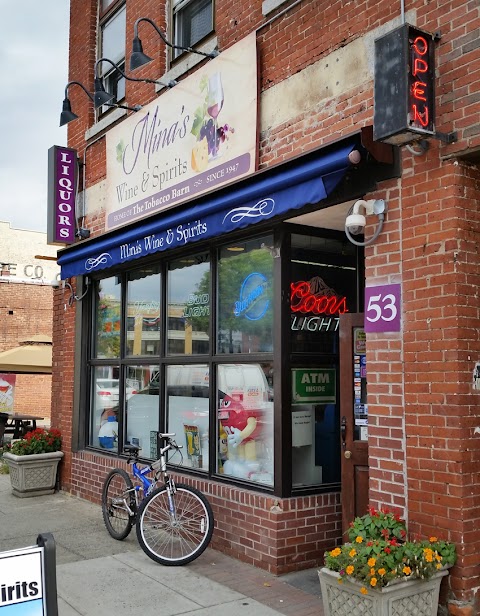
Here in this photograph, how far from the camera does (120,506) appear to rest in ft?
23.2

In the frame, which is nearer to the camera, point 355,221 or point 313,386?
point 355,221

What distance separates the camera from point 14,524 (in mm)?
7934

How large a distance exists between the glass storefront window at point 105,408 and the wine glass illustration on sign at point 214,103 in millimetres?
3679

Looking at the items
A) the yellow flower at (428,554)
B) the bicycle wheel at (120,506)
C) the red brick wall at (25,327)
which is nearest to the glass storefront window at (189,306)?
the bicycle wheel at (120,506)

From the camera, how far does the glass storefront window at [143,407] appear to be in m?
8.27

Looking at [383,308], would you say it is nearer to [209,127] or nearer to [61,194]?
[209,127]

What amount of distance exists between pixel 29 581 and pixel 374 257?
3328 millimetres

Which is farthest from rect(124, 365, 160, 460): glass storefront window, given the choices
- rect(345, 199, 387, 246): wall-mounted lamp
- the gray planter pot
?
rect(345, 199, 387, 246): wall-mounted lamp

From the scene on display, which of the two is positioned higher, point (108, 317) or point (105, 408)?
point (108, 317)

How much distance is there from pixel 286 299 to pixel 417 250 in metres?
1.70

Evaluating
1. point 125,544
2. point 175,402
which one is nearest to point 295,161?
point 175,402

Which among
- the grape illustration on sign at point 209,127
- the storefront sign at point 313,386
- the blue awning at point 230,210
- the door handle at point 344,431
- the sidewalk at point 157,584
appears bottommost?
the sidewalk at point 157,584

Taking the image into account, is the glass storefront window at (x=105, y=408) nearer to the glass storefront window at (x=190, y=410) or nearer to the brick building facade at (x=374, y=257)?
the brick building facade at (x=374, y=257)

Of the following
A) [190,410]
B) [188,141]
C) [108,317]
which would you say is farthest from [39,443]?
[188,141]
